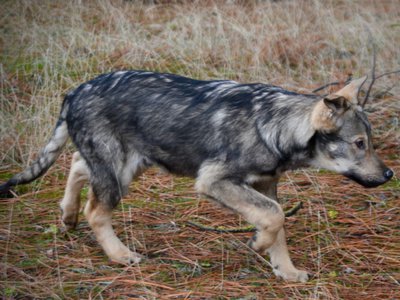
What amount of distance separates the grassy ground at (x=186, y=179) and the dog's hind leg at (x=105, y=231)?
0.10 m

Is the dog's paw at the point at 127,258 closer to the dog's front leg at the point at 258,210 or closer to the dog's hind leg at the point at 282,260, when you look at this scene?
the dog's front leg at the point at 258,210

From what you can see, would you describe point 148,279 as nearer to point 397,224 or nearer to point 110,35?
point 397,224

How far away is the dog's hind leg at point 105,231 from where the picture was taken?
4.57 m

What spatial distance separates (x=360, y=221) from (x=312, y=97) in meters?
1.27

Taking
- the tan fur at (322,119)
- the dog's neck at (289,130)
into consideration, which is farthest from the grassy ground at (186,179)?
the tan fur at (322,119)

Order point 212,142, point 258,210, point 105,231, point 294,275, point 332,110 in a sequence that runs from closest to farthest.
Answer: point 332,110 < point 258,210 < point 294,275 < point 212,142 < point 105,231

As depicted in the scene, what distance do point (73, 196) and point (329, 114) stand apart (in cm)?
210

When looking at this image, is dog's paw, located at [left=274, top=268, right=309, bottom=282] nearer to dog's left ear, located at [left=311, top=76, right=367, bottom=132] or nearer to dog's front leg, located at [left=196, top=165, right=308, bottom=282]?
dog's front leg, located at [left=196, top=165, right=308, bottom=282]

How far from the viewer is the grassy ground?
13.6 feet

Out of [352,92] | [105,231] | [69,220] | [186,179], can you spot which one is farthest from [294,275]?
[186,179]

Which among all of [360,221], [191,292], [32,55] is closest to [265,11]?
[32,55]

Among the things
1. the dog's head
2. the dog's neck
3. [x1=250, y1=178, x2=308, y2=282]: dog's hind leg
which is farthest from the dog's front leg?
the dog's head

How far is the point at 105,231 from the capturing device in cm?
464

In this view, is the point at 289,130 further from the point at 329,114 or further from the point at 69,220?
the point at 69,220
